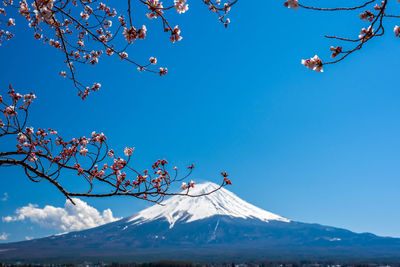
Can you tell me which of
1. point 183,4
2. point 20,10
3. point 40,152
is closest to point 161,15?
point 183,4

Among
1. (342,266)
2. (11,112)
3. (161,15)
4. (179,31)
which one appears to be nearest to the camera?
(161,15)

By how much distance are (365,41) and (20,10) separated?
5.21 m

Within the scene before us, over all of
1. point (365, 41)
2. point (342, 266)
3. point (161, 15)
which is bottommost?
point (342, 266)

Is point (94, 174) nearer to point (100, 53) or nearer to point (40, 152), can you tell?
point (40, 152)

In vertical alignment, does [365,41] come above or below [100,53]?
below

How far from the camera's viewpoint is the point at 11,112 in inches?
179

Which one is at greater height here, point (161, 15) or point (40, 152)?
point (161, 15)

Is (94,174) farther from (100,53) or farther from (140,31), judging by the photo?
(100,53)

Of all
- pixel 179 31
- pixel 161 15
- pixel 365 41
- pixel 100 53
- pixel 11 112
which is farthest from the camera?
pixel 100 53

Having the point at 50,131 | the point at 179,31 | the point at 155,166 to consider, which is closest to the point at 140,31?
the point at 179,31

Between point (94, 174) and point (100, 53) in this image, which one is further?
point (100, 53)

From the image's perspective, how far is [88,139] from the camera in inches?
200

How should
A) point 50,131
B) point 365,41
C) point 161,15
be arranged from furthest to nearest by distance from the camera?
point 50,131 → point 161,15 → point 365,41

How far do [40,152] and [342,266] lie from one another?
531ft
